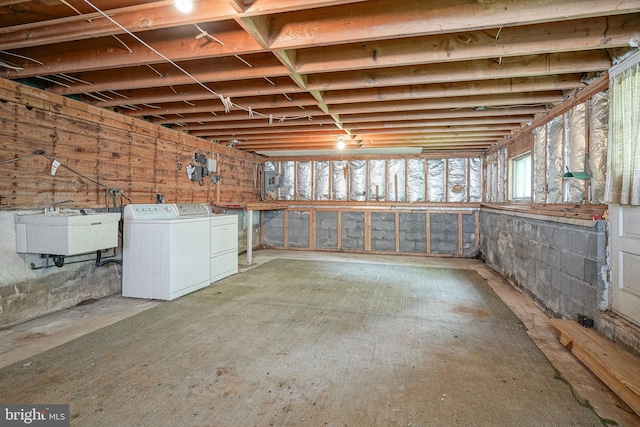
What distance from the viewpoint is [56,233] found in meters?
2.76

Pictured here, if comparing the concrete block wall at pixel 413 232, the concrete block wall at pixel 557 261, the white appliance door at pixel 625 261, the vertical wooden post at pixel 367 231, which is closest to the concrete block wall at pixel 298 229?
the vertical wooden post at pixel 367 231

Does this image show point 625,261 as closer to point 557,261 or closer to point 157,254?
point 557,261

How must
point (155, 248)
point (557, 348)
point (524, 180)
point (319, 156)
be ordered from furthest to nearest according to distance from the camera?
point (319, 156) → point (524, 180) → point (155, 248) → point (557, 348)

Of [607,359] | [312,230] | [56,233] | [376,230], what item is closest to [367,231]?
[376,230]

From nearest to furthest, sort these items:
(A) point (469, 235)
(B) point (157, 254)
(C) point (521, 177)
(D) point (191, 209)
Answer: (B) point (157, 254) → (D) point (191, 209) → (C) point (521, 177) → (A) point (469, 235)

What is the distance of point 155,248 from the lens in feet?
11.6

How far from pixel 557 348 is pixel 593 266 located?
73cm

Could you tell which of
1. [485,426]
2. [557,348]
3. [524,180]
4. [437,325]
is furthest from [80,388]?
[524,180]

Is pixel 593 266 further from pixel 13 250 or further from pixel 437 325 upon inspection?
pixel 13 250

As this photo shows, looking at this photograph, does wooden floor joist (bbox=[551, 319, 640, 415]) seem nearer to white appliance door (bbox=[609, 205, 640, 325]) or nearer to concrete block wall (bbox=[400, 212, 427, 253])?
white appliance door (bbox=[609, 205, 640, 325])

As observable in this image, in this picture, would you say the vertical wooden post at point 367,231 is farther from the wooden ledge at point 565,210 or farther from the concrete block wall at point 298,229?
the wooden ledge at point 565,210

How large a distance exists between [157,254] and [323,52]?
271 centimetres

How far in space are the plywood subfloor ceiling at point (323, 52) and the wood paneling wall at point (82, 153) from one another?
0.71 ft

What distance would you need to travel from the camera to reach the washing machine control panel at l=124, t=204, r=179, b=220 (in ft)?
12.0
